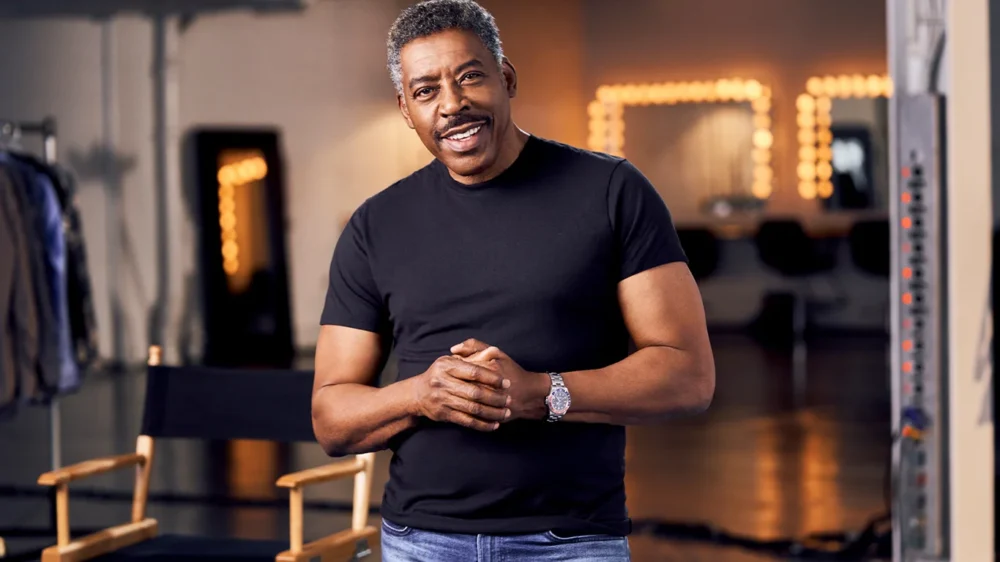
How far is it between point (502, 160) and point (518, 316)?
0.62 ft

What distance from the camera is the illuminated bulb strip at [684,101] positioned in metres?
11.2

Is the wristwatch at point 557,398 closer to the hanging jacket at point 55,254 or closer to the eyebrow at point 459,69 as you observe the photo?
the eyebrow at point 459,69

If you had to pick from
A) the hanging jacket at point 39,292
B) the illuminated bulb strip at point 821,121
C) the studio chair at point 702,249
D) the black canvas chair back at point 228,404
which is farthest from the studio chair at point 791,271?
the black canvas chair back at point 228,404

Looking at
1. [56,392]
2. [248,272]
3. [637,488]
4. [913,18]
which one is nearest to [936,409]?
[913,18]

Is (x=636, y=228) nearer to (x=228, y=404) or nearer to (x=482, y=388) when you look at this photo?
(x=482, y=388)

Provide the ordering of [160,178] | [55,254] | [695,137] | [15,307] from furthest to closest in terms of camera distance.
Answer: [695,137]
[160,178]
[55,254]
[15,307]

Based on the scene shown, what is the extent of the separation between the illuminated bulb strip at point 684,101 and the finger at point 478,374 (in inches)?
389

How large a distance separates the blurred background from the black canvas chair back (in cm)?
381

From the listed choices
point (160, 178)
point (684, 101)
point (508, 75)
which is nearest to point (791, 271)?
Result: point (684, 101)

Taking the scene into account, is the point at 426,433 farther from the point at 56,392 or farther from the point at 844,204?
the point at 844,204

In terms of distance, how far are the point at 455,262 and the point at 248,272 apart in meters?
9.03

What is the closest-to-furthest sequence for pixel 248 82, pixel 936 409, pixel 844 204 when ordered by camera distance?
1. pixel 936 409
2. pixel 248 82
3. pixel 844 204

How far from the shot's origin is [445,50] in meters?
1.45

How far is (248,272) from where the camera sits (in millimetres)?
10281
